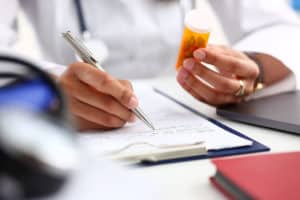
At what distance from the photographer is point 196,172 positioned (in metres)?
0.46

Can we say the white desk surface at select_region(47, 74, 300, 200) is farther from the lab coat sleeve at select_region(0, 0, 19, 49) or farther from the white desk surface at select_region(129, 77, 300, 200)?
the lab coat sleeve at select_region(0, 0, 19, 49)

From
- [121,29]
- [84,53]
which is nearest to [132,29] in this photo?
[121,29]

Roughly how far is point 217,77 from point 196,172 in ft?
0.93

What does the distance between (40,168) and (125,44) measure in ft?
2.41

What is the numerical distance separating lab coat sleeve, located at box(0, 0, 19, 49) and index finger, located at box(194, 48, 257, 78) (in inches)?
15.9

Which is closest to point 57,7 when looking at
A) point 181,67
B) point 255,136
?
point 181,67

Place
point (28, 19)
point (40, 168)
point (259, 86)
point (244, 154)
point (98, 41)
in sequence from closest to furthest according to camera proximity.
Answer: point (40, 168) < point (244, 154) < point (259, 86) < point (98, 41) < point (28, 19)

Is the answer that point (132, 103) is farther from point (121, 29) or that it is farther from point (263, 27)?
point (263, 27)

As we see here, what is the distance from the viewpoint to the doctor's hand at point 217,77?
2.29 ft

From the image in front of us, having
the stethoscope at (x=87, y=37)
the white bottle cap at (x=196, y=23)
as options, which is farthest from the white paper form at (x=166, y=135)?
the stethoscope at (x=87, y=37)

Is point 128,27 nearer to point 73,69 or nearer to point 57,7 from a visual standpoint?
point 57,7

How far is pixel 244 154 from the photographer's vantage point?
20.2 inches

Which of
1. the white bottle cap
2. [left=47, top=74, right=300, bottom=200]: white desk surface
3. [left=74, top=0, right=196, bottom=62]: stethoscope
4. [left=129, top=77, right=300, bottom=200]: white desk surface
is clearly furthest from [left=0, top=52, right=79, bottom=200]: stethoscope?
[left=74, top=0, right=196, bottom=62]: stethoscope

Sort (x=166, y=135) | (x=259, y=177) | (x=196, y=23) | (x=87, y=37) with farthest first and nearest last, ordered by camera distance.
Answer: (x=87, y=37) → (x=196, y=23) → (x=166, y=135) → (x=259, y=177)
